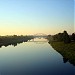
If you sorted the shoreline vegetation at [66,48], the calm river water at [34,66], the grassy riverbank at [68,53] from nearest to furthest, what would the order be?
1. the calm river water at [34,66]
2. the grassy riverbank at [68,53]
3. the shoreline vegetation at [66,48]

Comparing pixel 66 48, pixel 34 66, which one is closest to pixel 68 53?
pixel 66 48

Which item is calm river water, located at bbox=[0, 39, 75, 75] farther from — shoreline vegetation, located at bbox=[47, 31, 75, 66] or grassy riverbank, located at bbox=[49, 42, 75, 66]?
shoreline vegetation, located at bbox=[47, 31, 75, 66]

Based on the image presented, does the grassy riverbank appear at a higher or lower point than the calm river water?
higher

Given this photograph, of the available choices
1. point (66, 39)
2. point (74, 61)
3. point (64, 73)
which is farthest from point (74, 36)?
point (64, 73)

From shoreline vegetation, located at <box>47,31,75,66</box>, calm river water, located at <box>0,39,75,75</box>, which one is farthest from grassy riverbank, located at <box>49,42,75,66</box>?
calm river water, located at <box>0,39,75,75</box>

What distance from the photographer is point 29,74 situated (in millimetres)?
20906

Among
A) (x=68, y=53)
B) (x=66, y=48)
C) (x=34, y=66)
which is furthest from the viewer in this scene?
(x=66, y=48)

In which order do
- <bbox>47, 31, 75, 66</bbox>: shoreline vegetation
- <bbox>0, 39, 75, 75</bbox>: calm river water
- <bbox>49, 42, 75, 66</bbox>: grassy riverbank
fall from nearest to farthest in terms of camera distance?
<bbox>0, 39, 75, 75</bbox>: calm river water → <bbox>49, 42, 75, 66</bbox>: grassy riverbank → <bbox>47, 31, 75, 66</bbox>: shoreline vegetation

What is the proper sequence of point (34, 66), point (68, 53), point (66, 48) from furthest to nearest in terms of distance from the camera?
point (66, 48)
point (68, 53)
point (34, 66)

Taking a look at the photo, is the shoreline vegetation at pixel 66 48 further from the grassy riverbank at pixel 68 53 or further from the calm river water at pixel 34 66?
the calm river water at pixel 34 66

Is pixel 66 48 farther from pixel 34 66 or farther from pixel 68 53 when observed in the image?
pixel 34 66

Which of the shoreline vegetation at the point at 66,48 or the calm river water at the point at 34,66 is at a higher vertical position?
the shoreline vegetation at the point at 66,48

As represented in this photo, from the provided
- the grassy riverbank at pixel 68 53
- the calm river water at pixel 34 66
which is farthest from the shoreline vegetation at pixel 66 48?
the calm river water at pixel 34 66

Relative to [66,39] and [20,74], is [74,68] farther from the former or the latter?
[66,39]
